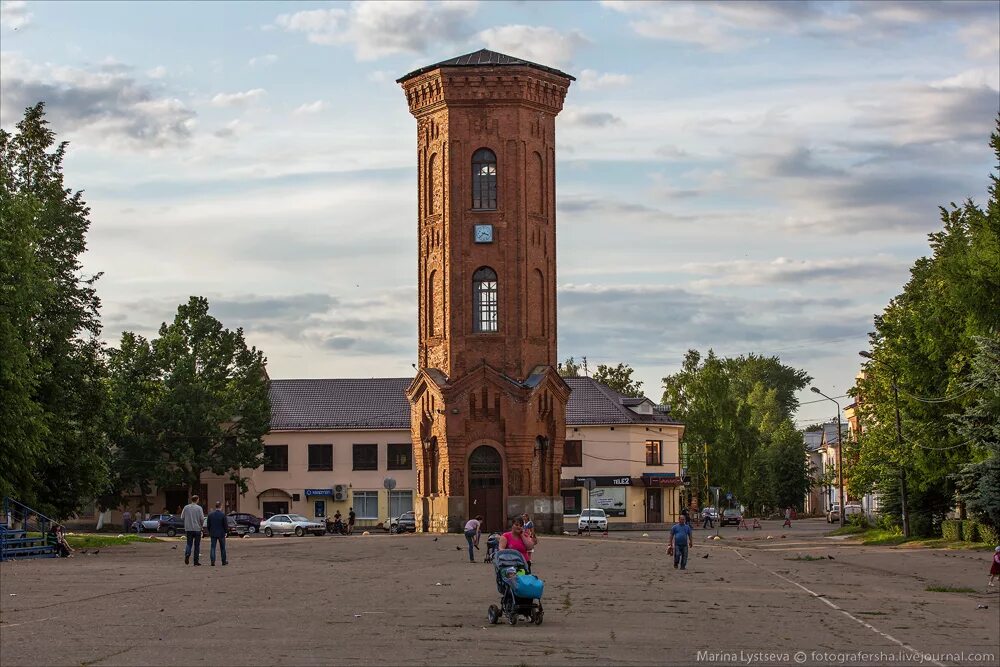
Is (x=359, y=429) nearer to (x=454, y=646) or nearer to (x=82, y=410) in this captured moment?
(x=82, y=410)

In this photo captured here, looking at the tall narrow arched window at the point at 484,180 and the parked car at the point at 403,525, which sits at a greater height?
the tall narrow arched window at the point at 484,180

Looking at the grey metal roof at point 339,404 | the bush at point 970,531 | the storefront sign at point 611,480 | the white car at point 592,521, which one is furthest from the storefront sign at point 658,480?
the bush at point 970,531

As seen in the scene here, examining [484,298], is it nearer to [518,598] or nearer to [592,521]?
[592,521]

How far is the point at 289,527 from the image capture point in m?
68.3

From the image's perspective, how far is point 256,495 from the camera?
273 feet

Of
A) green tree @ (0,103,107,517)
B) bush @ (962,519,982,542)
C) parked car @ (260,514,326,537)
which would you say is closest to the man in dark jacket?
green tree @ (0,103,107,517)

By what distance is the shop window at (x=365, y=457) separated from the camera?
3312 inches

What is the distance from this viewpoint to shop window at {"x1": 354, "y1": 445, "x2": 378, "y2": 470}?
84.1 meters

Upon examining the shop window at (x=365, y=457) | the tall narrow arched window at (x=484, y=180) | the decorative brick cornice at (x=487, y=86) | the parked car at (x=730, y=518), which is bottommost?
the parked car at (x=730, y=518)

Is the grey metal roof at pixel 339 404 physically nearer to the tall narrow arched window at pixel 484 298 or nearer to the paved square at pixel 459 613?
the tall narrow arched window at pixel 484 298

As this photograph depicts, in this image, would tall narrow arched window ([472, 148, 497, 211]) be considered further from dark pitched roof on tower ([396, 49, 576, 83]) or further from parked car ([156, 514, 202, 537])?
parked car ([156, 514, 202, 537])

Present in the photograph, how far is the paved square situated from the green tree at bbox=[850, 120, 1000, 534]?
1183 centimetres

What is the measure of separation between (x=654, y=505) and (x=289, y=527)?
93.0ft

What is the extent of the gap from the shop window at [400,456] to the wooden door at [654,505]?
15.8 m
